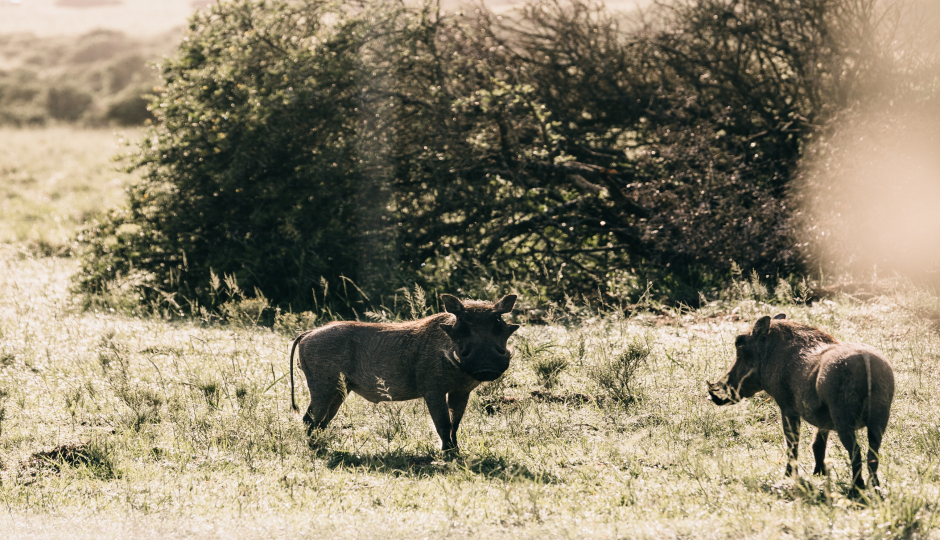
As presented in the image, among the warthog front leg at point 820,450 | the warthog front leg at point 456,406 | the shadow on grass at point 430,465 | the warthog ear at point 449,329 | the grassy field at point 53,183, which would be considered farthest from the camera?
the grassy field at point 53,183

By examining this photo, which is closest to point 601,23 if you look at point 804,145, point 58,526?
point 804,145

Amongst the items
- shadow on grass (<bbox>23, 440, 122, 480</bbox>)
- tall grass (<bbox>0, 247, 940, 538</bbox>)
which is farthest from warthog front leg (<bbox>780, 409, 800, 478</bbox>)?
shadow on grass (<bbox>23, 440, 122, 480</bbox>)

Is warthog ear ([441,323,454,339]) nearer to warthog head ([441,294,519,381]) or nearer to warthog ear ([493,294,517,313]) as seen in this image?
warthog head ([441,294,519,381])

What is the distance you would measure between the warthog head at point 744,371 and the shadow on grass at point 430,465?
3.62ft

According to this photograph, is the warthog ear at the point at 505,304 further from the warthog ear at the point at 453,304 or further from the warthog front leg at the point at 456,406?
the warthog front leg at the point at 456,406

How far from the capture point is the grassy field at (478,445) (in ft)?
14.2

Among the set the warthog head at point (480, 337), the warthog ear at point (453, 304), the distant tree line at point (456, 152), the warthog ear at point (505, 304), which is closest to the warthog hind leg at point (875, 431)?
the warthog head at point (480, 337)

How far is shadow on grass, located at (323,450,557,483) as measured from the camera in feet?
16.3

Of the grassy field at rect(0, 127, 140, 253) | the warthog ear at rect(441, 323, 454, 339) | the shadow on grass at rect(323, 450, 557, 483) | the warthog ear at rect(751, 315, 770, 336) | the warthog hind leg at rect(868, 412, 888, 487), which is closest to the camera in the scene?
the warthog hind leg at rect(868, 412, 888, 487)

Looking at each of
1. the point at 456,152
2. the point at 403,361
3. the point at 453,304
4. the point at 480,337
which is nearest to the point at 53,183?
the point at 456,152

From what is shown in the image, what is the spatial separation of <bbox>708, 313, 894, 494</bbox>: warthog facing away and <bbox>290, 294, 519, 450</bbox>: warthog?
4.56 ft

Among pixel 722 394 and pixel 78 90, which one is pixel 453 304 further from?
pixel 78 90

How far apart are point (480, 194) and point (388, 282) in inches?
61.6

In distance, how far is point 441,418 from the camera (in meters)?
5.36
